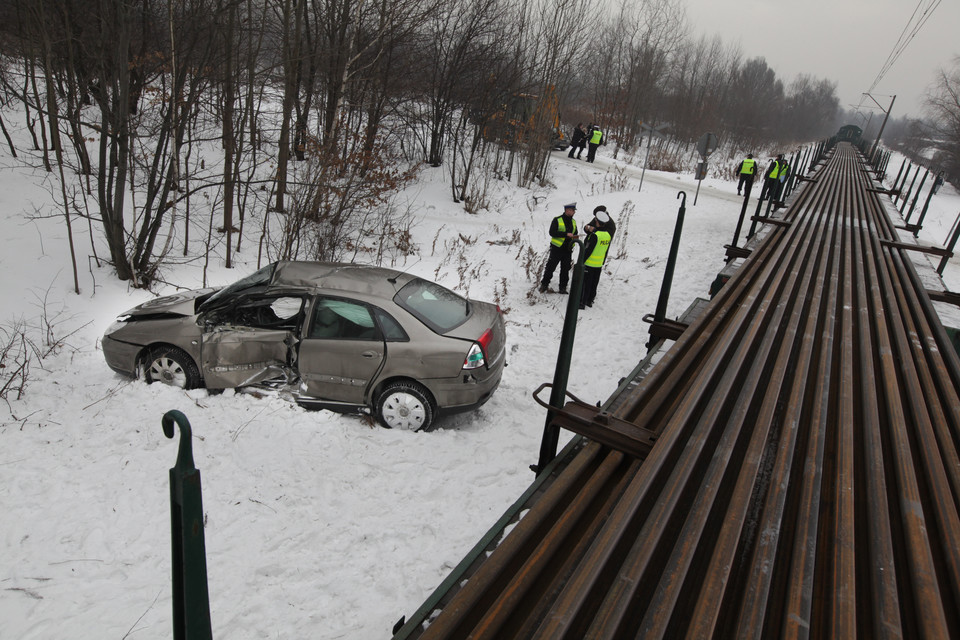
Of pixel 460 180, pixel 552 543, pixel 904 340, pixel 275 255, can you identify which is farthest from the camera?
pixel 460 180

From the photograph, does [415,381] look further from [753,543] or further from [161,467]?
[753,543]

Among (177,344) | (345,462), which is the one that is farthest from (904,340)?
(177,344)

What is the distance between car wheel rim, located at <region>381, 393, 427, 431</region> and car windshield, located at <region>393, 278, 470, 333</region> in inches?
32.1

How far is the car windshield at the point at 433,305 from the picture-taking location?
594cm

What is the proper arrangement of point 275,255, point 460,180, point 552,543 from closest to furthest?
point 552,543
point 275,255
point 460,180

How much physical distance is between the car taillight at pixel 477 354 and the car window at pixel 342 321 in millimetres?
1014

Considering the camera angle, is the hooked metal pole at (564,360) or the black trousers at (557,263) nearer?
the hooked metal pole at (564,360)

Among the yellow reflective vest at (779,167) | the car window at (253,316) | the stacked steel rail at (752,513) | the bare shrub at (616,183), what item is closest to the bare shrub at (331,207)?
the car window at (253,316)

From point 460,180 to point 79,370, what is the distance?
580 inches

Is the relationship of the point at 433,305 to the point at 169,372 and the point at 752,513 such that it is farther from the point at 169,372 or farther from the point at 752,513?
the point at 752,513

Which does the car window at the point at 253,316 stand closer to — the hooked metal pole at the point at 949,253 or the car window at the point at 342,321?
the car window at the point at 342,321

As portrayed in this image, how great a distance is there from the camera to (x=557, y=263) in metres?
10.7

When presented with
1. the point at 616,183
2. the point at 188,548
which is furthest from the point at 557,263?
the point at 616,183

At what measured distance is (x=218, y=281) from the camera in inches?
Result: 440
